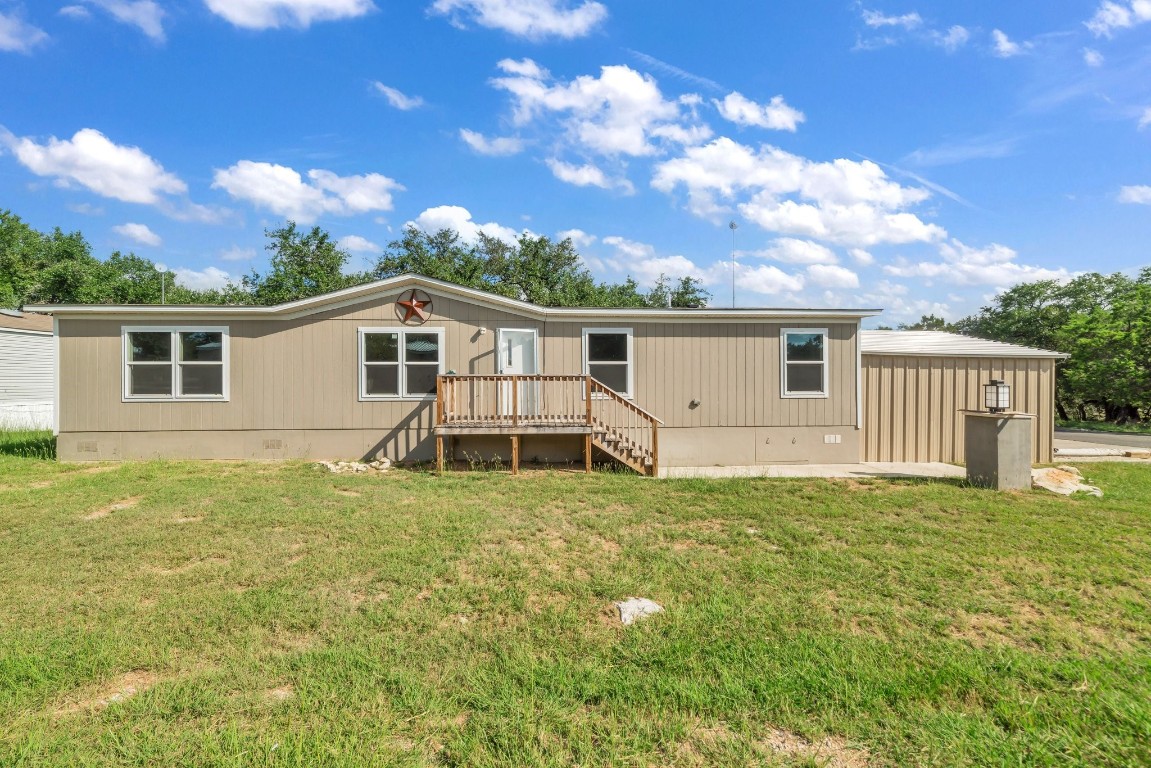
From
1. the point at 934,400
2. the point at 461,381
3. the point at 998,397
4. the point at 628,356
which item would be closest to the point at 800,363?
the point at 934,400

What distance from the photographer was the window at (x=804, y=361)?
9516 mm

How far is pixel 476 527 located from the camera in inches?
199

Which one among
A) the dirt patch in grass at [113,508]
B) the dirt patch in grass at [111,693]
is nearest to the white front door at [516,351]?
the dirt patch in grass at [113,508]

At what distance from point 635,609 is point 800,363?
24.7 feet

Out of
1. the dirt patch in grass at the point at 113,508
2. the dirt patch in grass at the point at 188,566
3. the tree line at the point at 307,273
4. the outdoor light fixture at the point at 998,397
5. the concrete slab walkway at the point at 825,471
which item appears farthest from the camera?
the tree line at the point at 307,273

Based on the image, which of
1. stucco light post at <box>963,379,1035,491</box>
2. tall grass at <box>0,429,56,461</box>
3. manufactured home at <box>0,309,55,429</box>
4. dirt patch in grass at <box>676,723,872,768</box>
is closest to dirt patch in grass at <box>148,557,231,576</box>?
dirt patch in grass at <box>676,723,872,768</box>

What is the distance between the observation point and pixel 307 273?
2670 centimetres

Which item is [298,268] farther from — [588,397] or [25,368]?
[588,397]

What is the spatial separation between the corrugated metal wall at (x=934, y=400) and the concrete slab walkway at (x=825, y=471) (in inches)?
14.4

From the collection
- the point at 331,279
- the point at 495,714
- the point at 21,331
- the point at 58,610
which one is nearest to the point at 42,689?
the point at 58,610

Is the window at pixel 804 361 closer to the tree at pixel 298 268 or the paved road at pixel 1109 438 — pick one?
the paved road at pixel 1109 438

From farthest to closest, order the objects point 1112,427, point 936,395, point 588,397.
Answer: point 1112,427
point 936,395
point 588,397

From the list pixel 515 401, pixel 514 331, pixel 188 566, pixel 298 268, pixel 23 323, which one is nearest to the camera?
pixel 188 566

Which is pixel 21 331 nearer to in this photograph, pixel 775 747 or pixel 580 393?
pixel 580 393
